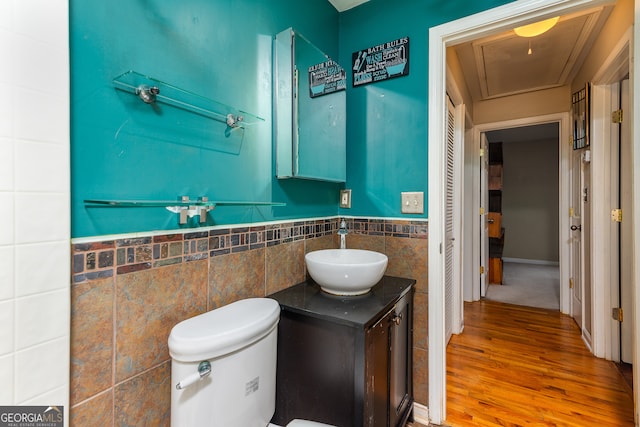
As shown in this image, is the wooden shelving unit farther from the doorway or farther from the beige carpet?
the doorway

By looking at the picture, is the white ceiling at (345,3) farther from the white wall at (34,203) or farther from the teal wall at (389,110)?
the white wall at (34,203)

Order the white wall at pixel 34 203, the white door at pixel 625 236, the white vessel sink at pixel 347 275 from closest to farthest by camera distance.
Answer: the white wall at pixel 34 203, the white vessel sink at pixel 347 275, the white door at pixel 625 236

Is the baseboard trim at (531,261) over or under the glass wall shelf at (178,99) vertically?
under

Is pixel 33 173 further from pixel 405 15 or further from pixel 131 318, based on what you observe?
pixel 405 15

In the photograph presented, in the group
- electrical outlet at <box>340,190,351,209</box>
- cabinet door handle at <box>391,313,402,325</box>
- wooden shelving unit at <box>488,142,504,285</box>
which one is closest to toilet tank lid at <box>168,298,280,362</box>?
cabinet door handle at <box>391,313,402,325</box>

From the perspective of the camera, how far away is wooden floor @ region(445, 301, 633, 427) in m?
1.62

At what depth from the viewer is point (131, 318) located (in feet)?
2.84

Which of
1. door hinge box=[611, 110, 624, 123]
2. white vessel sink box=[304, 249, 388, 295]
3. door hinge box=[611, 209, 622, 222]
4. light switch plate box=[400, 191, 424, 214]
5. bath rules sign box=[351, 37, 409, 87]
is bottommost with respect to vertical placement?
white vessel sink box=[304, 249, 388, 295]

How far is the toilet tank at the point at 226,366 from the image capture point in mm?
805

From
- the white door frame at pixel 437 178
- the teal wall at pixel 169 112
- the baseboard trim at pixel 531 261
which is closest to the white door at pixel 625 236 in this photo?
the white door frame at pixel 437 178

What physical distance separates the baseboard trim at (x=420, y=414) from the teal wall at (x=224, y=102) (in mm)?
1076

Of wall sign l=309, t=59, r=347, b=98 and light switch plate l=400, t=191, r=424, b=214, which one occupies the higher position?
Result: wall sign l=309, t=59, r=347, b=98

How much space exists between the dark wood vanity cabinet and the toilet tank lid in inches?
7.0

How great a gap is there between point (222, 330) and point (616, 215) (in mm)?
2779
